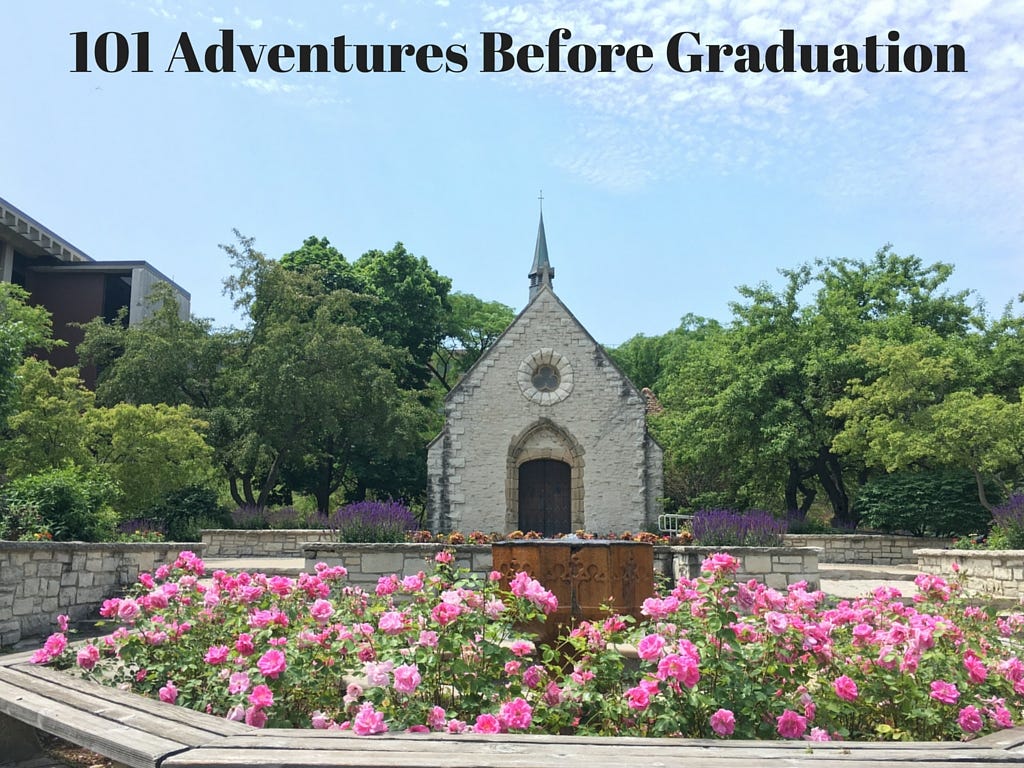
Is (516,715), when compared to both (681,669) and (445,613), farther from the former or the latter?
(681,669)

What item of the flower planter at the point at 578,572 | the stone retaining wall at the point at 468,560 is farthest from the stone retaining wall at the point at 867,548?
the flower planter at the point at 578,572

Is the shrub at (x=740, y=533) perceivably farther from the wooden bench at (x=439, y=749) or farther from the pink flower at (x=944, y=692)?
the wooden bench at (x=439, y=749)

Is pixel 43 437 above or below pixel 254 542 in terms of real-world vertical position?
above

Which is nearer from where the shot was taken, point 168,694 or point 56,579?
point 168,694

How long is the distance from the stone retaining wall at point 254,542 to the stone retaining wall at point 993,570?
40.5 ft

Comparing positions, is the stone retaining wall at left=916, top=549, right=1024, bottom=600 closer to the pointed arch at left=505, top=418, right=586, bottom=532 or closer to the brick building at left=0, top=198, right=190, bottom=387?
the pointed arch at left=505, top=418, right=586, bottom=532

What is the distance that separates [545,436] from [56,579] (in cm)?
1083

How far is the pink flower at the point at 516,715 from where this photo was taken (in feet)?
10.5

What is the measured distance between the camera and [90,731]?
3.16m

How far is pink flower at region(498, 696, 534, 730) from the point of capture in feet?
10.5

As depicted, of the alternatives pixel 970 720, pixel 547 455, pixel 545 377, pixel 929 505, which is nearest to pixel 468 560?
pixel 970 720

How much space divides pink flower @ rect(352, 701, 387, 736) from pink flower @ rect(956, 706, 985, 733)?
7.79 feet

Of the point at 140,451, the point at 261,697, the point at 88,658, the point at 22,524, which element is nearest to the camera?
the point at 261,697

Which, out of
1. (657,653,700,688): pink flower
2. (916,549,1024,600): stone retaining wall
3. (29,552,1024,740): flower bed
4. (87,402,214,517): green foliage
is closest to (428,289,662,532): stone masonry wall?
(87,402,214,517): green foliage
